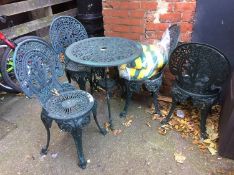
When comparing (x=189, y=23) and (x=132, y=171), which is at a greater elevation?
(x=189, y=23)

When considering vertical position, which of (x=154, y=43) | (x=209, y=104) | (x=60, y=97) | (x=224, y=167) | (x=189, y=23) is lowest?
(x=224, y=167)

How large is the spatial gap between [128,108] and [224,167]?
1.31 m

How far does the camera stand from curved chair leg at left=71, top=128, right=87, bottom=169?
7.00ft

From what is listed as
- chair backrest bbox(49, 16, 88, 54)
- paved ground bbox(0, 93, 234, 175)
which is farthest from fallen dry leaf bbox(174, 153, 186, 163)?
chair backrest bbox(49, 16, 88, 54)


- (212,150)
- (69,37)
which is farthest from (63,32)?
(212,150)

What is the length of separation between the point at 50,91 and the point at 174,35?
58.3 inches

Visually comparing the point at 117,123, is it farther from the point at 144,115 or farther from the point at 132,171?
the point at 132,171

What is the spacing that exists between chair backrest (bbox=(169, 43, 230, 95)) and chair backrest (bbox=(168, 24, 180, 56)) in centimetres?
25

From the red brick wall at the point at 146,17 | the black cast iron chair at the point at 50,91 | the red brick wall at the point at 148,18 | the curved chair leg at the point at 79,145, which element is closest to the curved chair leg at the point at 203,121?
the red brick wall at the point at 148,18

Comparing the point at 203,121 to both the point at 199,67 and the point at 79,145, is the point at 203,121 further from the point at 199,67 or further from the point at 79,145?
the point at 79,145

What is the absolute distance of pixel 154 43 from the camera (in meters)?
2.94

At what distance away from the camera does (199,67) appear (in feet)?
7.61

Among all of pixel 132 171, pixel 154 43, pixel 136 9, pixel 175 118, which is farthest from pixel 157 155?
pixel 136 9

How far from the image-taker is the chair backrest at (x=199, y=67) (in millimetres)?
2197
